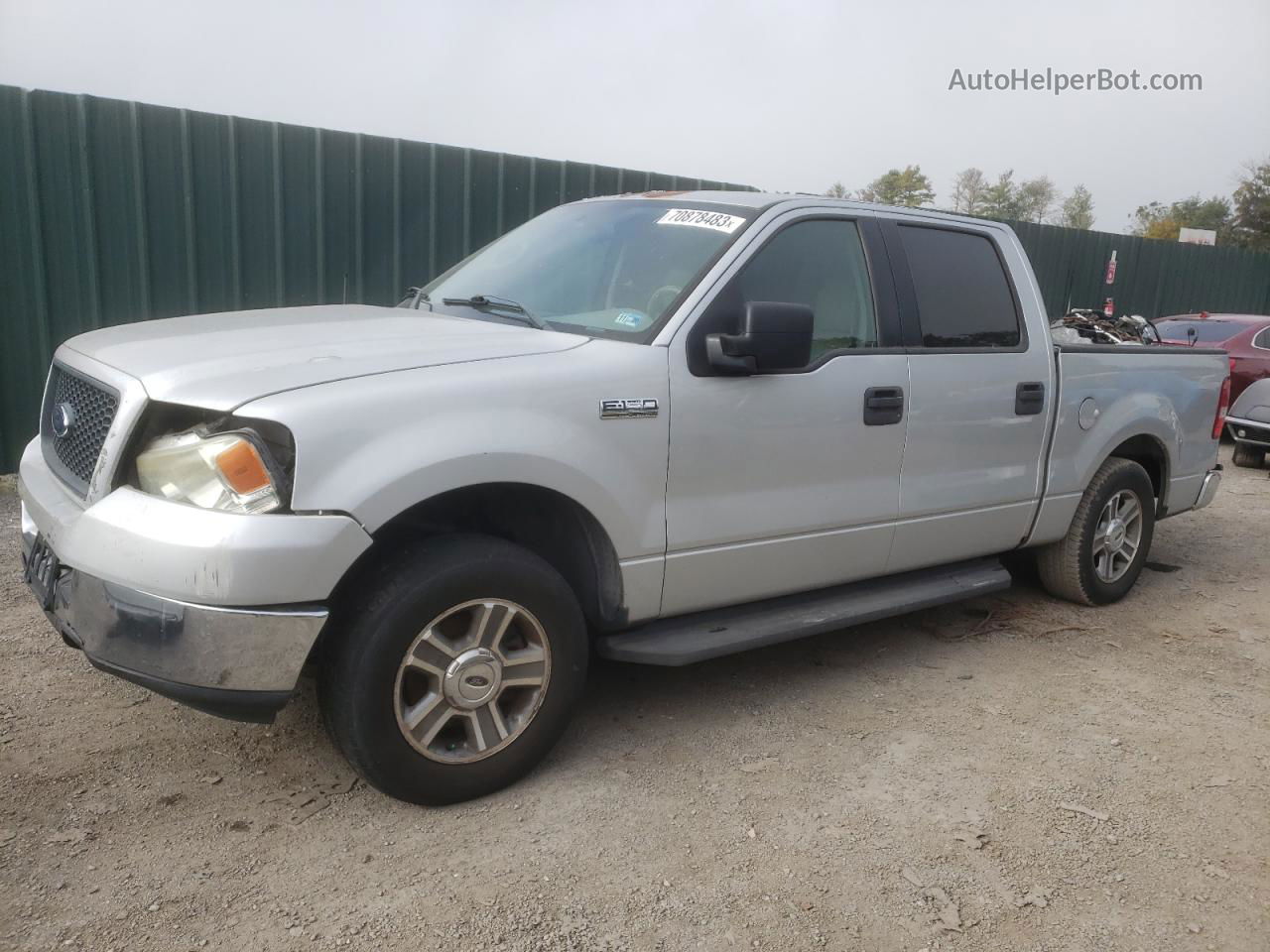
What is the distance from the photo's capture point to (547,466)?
2854 millimetres

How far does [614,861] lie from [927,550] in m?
1.99

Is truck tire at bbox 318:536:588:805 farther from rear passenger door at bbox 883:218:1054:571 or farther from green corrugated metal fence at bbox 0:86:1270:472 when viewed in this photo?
green corrugated metal fence at bbox 0:86:1270:472

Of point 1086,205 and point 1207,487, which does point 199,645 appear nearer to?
point 1207,487

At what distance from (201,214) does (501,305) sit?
4.22m

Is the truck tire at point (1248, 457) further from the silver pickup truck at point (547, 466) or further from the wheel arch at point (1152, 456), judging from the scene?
the silver pickup truck at point (547, 466)

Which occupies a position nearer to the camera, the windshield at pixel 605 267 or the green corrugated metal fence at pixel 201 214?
the windshield at pixel 605 267

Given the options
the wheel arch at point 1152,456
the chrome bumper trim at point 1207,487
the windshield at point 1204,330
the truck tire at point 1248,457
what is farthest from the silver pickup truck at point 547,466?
the windshield at point 1204,330

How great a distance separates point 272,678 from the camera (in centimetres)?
252

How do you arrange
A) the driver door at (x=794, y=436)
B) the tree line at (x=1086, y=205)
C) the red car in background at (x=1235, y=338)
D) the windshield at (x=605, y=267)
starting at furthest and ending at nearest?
the tree line at (x=1086, y=205), the red car in background at (x=1235, y=338), the windshield at (x=605, y=267), the driver door at (x=794, y=436)

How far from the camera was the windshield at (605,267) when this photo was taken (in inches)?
132

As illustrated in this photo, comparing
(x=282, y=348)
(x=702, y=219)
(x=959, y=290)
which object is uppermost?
(x=702, y=219)

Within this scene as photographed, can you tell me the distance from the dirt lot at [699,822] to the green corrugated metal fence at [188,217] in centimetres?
310

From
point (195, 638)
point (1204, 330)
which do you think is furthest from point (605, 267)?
point (1204, 330)

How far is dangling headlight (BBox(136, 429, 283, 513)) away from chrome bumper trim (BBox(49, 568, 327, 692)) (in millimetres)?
258
